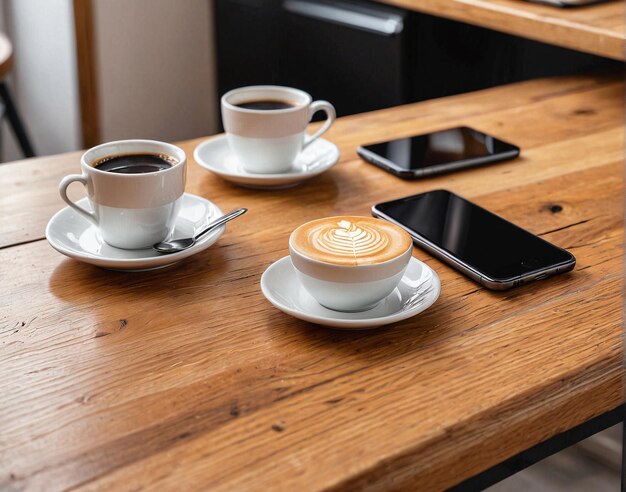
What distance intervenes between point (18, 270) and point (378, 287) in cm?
39

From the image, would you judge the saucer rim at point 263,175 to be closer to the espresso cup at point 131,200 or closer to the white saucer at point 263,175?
the white saucer at point 263,175

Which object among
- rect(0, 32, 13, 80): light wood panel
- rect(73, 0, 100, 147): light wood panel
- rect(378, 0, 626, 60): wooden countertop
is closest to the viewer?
rect(378, 0, 626, 60): wooden countertop

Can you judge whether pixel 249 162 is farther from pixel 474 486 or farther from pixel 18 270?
pixel 474 486

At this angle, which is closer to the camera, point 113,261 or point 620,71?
point 113,261

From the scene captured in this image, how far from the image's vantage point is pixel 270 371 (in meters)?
0.70

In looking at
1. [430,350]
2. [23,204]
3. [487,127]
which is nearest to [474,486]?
[430,350]

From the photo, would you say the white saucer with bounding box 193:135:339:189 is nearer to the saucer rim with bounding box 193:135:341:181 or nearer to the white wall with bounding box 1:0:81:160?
the saucer rim with bounding box 193:135:341:181

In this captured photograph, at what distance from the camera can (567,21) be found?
1.57 m

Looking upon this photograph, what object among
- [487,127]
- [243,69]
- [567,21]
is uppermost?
[567,21]

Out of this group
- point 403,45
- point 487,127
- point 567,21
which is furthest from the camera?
point 403,45

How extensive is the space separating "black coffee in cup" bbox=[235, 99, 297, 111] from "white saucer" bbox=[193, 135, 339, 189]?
3.1 inches

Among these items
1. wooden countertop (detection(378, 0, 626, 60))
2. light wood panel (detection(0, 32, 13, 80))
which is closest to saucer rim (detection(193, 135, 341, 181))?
wooden countertop (detection(378, 0, 626, 60))

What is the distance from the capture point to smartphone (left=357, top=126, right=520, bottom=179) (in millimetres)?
1135

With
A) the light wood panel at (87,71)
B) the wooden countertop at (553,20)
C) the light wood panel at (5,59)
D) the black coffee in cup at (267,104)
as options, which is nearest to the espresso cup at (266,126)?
the black coffee in cup at (267,104)
